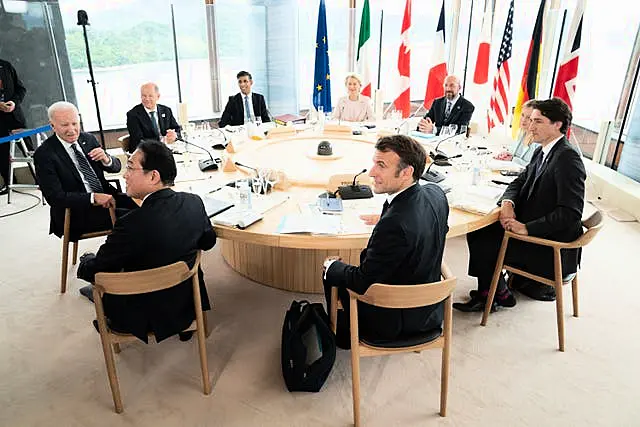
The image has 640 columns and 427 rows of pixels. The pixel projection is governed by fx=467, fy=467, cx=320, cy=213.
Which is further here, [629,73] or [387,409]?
[629,73]

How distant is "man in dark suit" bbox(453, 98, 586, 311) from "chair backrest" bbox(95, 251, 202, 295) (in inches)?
77.3

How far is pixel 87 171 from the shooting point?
3.35 m

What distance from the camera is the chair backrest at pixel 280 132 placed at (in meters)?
4.60

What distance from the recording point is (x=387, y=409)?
242 cm

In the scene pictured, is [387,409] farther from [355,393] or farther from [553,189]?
[553,189]

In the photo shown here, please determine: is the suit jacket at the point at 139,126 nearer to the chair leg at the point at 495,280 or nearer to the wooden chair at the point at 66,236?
the wooden chair at the point at 66,236

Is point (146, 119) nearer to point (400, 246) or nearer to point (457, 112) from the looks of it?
point (457, 112)

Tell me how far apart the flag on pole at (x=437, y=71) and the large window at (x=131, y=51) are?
329cm

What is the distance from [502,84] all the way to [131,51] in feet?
17.0

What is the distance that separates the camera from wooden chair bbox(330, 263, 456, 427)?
1.97 metres

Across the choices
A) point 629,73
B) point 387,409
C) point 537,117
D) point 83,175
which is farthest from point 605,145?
point 83,175

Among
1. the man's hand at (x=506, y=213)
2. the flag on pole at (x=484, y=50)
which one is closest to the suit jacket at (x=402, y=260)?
the man's hand at (x=506, y=213)

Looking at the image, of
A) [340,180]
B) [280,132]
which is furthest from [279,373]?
[280,132]

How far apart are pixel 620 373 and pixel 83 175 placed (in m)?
3.66
